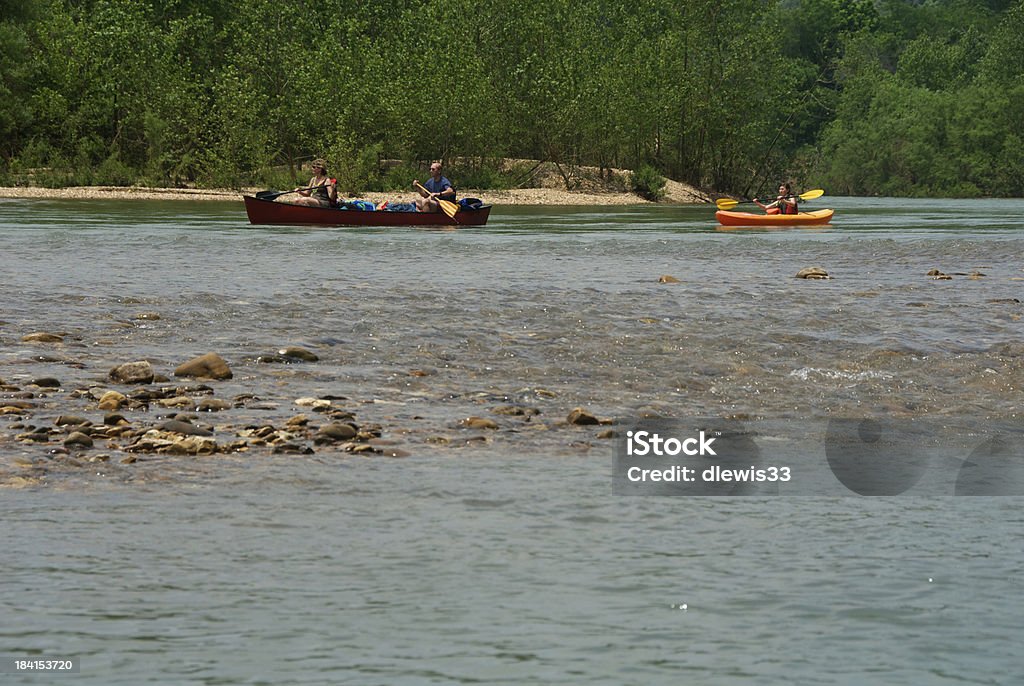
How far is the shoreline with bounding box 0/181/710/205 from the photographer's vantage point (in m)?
57.0

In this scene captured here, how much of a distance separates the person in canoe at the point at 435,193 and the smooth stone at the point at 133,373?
26315mm

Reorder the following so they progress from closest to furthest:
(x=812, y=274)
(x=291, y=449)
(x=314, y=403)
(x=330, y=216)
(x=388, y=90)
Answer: (x=291, y=449)
(x=314, y=403)
(x=812, y=274)
(x=330, y=216)
(x=388, y=90)

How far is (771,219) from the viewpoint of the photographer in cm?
4275

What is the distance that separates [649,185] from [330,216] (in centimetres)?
4026

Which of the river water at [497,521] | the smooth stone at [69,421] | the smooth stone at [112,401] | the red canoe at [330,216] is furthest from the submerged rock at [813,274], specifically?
the red canoe at [330,216]

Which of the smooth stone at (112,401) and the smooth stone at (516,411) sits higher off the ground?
the smooth stone at (112,401)

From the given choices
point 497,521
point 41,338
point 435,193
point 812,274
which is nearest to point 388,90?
point 435,193

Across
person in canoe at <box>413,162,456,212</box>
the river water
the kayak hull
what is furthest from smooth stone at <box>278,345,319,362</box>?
the kayak hull

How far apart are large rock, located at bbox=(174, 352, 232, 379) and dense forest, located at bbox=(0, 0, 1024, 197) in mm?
49450

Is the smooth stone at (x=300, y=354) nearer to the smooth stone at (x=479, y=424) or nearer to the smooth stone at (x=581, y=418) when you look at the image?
the smooth stone at (x=479, y=424)

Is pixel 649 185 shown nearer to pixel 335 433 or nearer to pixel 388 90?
pixel 388 90

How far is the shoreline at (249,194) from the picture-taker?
5697cm

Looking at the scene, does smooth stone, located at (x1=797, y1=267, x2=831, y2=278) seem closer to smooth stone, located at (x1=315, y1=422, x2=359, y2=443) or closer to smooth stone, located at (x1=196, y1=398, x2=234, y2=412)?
smooth stone, located at (x1=196, y1=398, x2=234, y2=412)

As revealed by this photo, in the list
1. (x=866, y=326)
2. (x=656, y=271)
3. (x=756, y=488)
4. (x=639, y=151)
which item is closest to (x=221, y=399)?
(x=756, y=488)
